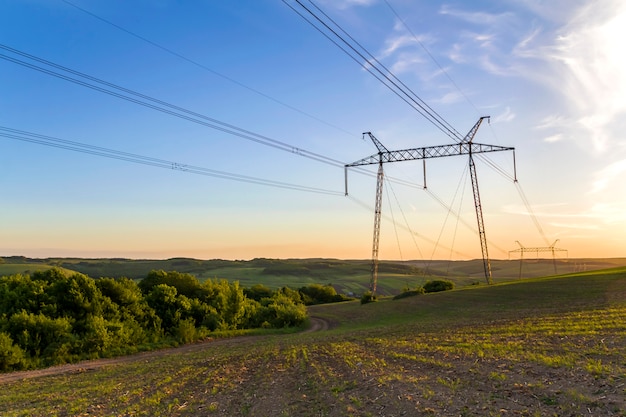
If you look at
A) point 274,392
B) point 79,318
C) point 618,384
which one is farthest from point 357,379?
point 79,318

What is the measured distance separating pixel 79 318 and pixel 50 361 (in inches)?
287

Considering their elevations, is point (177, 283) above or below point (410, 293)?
above

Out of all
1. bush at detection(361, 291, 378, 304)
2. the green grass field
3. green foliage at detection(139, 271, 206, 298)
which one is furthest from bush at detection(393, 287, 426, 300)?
the green grass field

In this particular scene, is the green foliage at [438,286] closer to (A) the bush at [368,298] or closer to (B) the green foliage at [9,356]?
(A) the bush at [368,298]

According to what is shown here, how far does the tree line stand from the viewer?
1321 inches

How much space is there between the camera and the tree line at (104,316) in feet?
110

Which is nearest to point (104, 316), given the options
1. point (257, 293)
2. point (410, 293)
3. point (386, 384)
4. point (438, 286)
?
point (386, 384)

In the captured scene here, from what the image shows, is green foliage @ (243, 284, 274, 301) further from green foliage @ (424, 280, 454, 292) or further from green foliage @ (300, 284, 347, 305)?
green foliage @ (424, 280, 454, 292)

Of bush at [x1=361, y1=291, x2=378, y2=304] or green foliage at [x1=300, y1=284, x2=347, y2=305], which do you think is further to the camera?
green foliage at [x1=300, y1=284, x2=347, y2=305]

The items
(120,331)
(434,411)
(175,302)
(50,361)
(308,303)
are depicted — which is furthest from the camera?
(308,303)

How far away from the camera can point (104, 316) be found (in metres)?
40.9

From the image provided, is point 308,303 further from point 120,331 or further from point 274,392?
point 274,392

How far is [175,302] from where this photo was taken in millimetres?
49531

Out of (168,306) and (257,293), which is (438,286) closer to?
(257,293)
